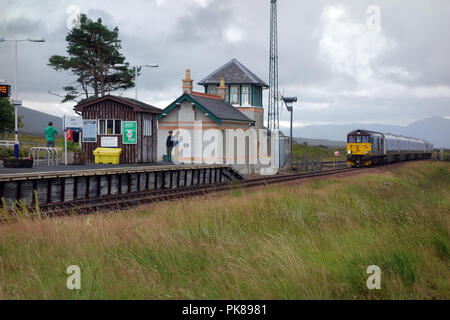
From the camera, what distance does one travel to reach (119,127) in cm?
2719

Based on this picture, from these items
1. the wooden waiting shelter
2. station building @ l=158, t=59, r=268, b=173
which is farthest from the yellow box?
station building @ l=158, t=59, r=268, b=173

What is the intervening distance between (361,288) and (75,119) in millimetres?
22266

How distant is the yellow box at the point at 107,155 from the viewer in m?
26.7

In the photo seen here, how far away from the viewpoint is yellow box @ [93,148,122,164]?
26.7 metres

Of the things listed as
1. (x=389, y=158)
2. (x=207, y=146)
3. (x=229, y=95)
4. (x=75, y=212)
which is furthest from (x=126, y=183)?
(x=389, y=158)

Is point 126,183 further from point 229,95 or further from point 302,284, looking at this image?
point 229,95

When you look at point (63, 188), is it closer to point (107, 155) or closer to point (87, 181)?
point (87, 181)

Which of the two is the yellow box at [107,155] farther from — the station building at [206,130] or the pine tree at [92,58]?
the pine tree at [92,58]

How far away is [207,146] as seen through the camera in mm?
28484

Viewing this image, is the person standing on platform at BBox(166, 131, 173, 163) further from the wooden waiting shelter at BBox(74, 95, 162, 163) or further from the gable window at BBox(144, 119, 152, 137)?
the gable window at BBox(144, 119, 152, 137)

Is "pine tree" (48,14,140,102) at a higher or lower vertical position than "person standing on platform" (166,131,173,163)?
higher

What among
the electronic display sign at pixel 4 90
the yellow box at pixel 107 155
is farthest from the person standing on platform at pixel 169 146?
the electronic display sign at pixel 4 90

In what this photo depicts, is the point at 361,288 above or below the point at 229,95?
below
